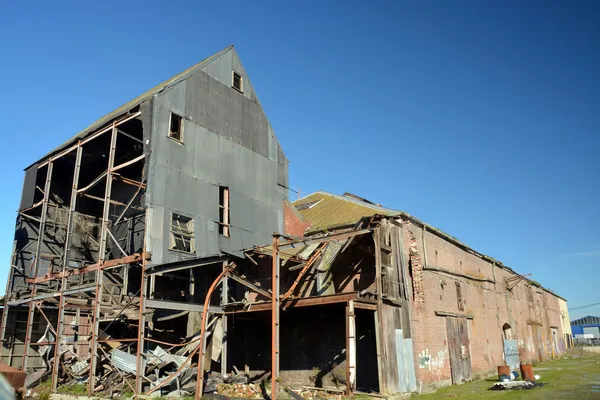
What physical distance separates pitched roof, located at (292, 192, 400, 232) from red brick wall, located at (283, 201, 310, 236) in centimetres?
40

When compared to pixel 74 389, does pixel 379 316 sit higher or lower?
higher

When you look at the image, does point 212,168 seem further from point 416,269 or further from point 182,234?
point 416,269

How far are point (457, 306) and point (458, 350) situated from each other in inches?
85.2

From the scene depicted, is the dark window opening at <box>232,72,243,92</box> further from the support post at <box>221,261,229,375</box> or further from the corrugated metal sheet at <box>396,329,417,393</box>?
the corrugated metal sheet at <box>396,329,417,393</box>

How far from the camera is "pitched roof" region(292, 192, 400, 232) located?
72.2ft

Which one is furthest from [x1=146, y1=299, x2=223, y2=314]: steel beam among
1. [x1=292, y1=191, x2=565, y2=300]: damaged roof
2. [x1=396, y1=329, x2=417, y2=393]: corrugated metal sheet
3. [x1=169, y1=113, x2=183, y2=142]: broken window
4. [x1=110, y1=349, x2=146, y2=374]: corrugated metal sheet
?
[x1=396, y1=329, x2=417, y2=393]: corrugated metal sheet

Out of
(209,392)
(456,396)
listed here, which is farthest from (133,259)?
(456,396)

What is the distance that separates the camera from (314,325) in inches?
785

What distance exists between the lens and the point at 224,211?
22.0 meters

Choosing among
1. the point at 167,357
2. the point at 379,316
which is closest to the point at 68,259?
the point at 167,357

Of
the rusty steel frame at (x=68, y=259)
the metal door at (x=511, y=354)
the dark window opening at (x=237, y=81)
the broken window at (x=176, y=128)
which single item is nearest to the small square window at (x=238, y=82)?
the dark window opening at (x=237, y=81)

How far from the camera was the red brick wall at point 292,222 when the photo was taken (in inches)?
980

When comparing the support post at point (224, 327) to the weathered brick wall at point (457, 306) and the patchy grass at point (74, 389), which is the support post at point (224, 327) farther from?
the weathered brick wall at point (457, 306)

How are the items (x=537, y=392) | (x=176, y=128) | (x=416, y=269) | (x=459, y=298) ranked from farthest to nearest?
1. (x=459, y=298)
2. (x=176, y=128)
3. (x=416, y=269)
4. (x=537, y=392)
